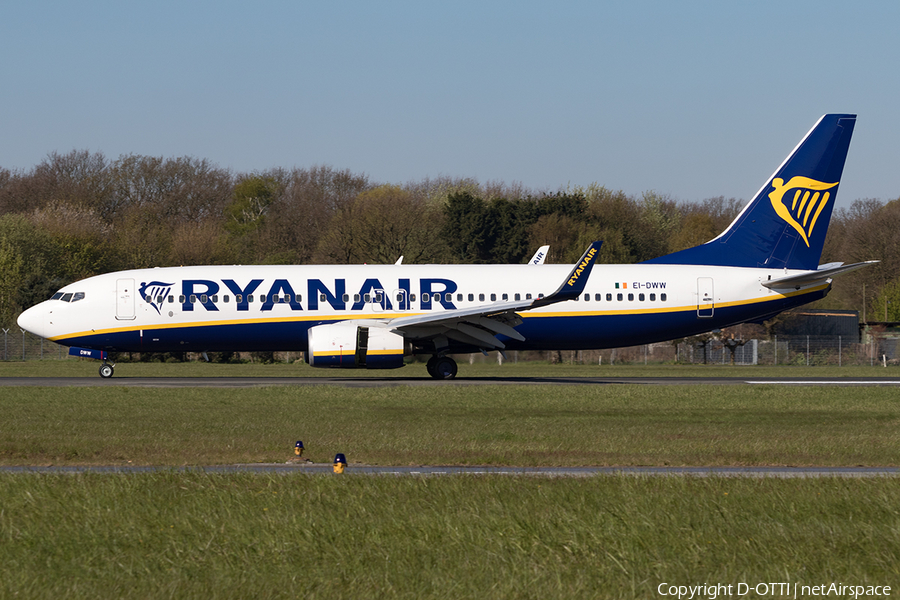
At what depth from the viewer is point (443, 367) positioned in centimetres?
3581

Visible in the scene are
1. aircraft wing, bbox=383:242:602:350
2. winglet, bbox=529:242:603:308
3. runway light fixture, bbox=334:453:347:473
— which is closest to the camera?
runway light fixture, bbox=334:453:347:473

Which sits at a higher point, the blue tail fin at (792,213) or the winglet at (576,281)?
the blue tail fin at (792,213)

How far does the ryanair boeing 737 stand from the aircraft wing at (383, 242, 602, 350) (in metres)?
0.07

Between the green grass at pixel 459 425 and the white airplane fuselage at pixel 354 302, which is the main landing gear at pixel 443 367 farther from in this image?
the green grass at pixel 459 425

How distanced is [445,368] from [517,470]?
21312 mm

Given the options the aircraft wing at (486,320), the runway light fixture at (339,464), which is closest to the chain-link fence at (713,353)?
the aircraft wing at (486,320)

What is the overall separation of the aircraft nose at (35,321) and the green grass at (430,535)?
23.8 metres

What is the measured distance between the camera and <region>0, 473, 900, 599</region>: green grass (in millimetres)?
8570

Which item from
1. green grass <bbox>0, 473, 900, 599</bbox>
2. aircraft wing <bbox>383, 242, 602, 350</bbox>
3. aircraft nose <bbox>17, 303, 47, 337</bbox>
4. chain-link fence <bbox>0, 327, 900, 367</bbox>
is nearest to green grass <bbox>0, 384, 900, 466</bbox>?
aircraft wing <bbox>383, 242, 602, 350</bbox>

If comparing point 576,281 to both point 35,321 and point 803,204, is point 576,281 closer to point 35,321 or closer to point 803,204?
point 803,204

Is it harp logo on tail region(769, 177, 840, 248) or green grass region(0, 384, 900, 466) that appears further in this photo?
harp logo on tail region(769, 177, 840, 248)

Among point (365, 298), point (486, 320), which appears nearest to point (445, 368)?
point (486, 320)

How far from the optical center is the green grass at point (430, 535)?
28.1ft

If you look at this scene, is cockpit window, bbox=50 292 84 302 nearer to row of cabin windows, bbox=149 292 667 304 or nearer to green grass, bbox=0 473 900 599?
row of cabin windows, bbox=149 292 667 304
